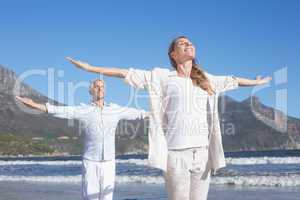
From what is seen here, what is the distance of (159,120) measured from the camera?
13.7 feet

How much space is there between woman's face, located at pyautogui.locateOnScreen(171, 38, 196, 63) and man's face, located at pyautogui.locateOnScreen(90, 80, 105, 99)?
5.91ft

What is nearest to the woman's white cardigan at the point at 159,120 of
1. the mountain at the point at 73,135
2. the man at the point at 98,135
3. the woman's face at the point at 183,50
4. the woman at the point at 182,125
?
the woman at the point at 182,125

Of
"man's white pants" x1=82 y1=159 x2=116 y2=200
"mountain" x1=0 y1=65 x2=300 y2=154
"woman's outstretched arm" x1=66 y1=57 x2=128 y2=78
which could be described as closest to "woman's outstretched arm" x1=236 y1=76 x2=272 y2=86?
"woman's outstretched arm" x1=66 y1=57 x2=128 y2=78

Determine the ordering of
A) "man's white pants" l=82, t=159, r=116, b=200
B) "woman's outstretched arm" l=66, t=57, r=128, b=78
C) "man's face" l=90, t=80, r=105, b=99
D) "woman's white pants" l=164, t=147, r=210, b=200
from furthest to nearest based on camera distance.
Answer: "man's face" l=90, t=80, r=105, b=99
"man's white pants" l=82, t=159, r=116, b=200
"woman's white pants" l=164, t=147, r=210, b=200
"woman's outstretched arm" l=66, t=57, r=128, b=78

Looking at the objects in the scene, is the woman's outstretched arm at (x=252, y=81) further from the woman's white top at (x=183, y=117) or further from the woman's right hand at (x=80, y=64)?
the woman's right hand at (x=80, y=64)

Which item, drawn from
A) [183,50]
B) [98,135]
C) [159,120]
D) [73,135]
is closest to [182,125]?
[159,120]

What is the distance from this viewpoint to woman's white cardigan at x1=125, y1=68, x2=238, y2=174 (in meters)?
4.10

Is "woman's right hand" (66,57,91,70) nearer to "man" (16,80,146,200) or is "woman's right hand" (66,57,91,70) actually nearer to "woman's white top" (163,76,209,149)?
"woman's white top" (163,76,209,149)

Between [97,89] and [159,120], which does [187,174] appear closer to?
[159,120]

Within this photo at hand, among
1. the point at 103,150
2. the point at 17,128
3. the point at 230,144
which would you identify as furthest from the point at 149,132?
the point at 17,128

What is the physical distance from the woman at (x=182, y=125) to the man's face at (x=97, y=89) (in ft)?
5.95

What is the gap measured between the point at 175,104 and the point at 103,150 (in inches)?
76.2

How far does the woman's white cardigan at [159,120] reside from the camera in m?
4.10

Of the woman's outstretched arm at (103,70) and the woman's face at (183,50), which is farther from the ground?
the woman's face at (183,50)
